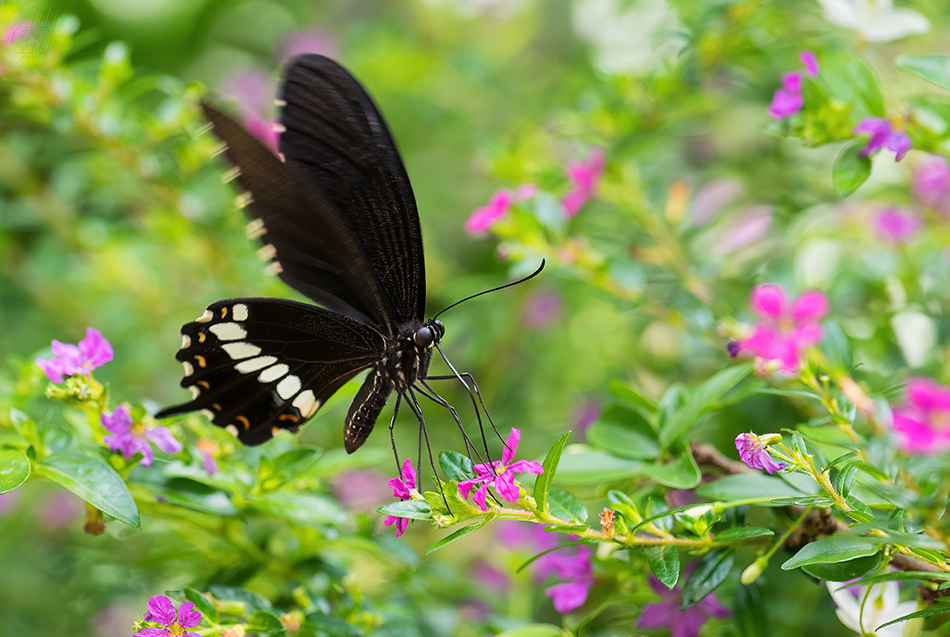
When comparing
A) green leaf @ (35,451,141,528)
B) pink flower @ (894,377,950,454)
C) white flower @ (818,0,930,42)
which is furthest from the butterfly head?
white flower @ (818,0,930,42)

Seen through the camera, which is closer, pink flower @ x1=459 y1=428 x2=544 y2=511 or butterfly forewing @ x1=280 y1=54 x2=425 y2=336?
pink flower @ x1=459 y1=428 x2=544 y2=511

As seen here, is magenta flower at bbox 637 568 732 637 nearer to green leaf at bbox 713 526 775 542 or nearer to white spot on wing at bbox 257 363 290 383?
green leaf at bbox 713 526 775 542

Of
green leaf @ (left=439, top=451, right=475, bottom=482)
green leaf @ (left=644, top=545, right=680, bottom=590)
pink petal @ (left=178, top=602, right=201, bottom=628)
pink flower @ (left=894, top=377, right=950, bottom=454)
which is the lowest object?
green leaf @ (left=644, top=545, right=680, bottom=590)

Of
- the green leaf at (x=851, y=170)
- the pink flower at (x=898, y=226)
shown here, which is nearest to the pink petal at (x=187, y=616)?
the green leaf at (x=851, y=170)

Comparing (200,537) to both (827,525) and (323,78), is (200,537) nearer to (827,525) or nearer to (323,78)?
(323,78)

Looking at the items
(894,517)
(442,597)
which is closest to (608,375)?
(442,597)
